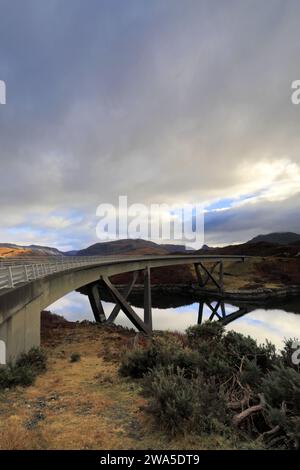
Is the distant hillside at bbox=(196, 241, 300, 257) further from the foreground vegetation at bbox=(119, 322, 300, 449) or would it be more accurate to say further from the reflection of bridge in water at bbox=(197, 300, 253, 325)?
the foreground vegetation at bbox=(119, 322, 300, 449)

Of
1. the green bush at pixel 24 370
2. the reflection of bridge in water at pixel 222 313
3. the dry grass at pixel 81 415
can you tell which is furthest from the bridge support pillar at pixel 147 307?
the dry grass at pixel 81 415

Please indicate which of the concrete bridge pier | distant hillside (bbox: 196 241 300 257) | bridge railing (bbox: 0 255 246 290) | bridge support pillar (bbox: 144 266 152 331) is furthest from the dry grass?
distant hillside (bbox: 196 241 300 257)

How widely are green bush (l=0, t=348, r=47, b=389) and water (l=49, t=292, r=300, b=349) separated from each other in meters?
23.1

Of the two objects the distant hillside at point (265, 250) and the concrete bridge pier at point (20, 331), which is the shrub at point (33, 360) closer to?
the concrete bridge pier at point (20, 331)

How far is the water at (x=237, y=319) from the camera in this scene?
34.2 m

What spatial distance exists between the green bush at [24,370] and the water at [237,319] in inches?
909

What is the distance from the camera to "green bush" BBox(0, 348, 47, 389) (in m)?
8.09

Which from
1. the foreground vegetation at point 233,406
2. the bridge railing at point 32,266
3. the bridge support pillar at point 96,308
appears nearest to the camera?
the foreground vegetation at point 233,406

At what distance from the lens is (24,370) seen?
888 centimetres

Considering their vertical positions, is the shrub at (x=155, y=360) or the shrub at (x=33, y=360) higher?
the shrub at (x=155, y=360)

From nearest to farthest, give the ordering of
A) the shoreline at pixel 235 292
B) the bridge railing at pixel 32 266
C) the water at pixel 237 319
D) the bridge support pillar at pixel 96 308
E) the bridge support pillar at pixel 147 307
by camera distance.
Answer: the bridge railing at pixel 32 266, the bridge support pillar at pixel 96 308, the bridge support pillar at pixel 147 307, the water at pixel 237 319, the shoreline at pixel 235 292

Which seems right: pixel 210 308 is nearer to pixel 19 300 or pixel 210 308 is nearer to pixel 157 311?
pixel 157 311

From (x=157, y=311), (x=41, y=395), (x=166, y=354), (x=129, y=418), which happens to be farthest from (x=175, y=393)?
(x=157, y=311)

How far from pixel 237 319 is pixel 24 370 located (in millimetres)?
38588
